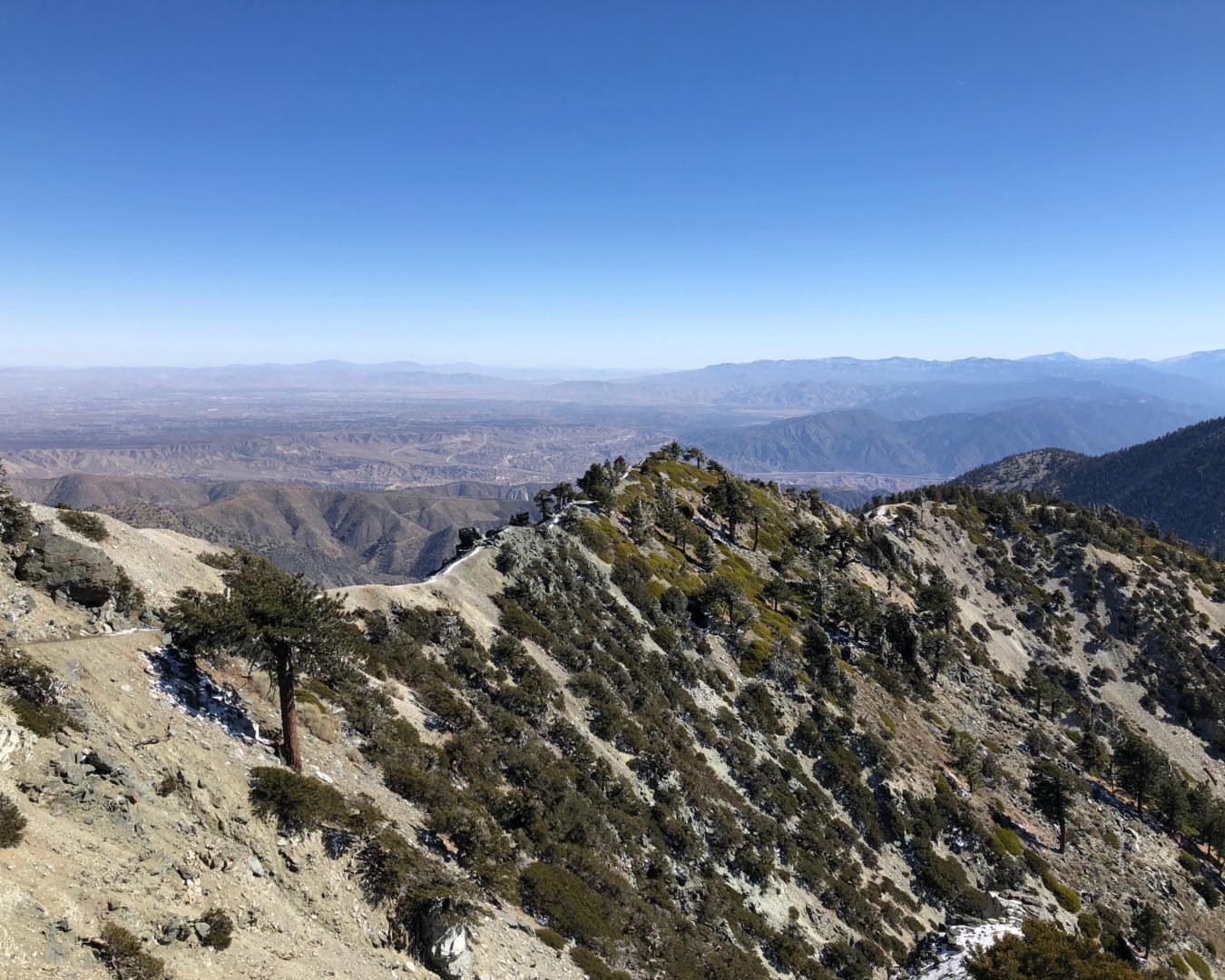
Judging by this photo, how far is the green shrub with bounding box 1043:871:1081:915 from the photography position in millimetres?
50688

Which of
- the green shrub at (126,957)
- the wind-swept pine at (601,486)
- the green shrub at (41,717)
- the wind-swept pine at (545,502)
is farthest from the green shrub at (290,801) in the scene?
the wind-swept pine at (601,486)

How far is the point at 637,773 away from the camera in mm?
39469

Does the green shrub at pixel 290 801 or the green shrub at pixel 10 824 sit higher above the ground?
the green shrub at pixel 10 824

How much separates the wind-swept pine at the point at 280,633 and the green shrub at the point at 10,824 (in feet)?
24.9

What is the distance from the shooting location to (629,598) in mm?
60875

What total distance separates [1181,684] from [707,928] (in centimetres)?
10666

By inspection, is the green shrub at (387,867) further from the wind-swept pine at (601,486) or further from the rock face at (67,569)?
the wind-swept pine at (601,486)

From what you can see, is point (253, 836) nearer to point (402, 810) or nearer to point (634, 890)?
point (402, 810)

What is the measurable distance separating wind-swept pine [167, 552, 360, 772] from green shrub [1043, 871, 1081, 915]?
202 ft

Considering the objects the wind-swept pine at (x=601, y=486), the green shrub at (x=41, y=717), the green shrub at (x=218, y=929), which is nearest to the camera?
the green shrub at (x=218, y=929)

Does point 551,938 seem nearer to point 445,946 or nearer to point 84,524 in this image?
point 445,946

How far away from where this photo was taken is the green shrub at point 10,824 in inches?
520

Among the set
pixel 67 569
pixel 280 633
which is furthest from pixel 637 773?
pixel 67 569

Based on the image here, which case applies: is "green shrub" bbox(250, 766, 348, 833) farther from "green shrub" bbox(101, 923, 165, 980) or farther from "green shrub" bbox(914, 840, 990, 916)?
"green shrub" bbox(914, 840, 990, 916)
